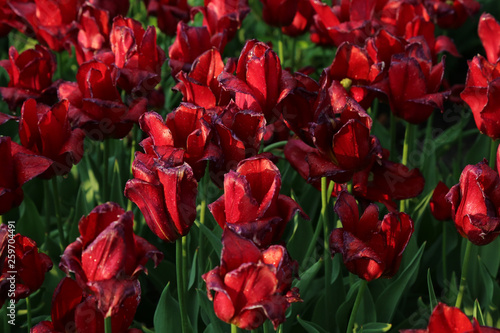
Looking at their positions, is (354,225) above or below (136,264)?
below

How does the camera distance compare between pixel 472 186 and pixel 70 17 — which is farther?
pixel 70 17

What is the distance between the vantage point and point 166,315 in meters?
1.41

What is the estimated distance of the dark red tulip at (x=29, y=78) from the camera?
1.70m

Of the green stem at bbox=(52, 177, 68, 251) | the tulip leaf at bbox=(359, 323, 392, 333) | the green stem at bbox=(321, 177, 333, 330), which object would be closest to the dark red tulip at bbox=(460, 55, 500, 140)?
the green stem at bbox=(321, 177, 333, 330)

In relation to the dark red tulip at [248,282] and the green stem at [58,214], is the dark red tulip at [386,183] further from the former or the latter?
the green stem at [58,214]

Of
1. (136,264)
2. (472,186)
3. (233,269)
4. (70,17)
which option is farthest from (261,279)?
(70,17)

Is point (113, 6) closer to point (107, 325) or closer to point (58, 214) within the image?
point (58, 214)

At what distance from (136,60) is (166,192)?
0.60 m

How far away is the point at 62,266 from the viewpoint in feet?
3.22

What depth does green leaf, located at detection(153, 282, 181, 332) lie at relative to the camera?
4.61 ft

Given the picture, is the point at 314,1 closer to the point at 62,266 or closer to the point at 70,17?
the point at 70,17

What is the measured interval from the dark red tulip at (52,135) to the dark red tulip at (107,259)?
470mm

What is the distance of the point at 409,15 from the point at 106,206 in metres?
1.26

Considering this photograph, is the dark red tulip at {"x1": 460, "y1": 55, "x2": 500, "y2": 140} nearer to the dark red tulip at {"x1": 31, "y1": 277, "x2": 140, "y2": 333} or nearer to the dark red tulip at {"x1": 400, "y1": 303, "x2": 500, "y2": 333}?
the dark red tulip at {"x1": 400, "y1": 303, "x2": 500, "y2": 333}
